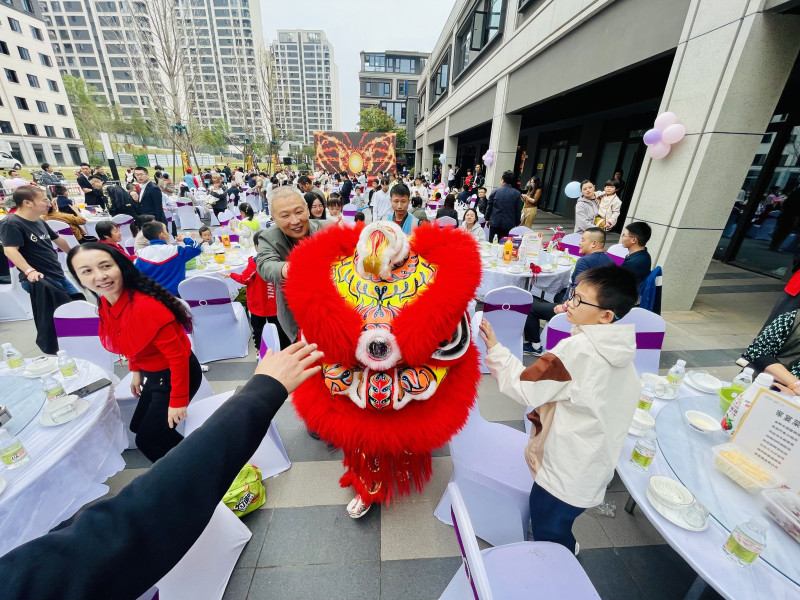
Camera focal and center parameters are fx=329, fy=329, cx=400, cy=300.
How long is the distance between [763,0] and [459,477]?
529cm

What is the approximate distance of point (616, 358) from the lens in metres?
1.22

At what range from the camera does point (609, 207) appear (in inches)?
232

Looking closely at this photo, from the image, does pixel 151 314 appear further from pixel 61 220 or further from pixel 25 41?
pixel 25 41

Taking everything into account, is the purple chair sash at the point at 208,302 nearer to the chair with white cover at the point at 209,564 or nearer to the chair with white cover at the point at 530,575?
the chair with white cover at the point at 209,564

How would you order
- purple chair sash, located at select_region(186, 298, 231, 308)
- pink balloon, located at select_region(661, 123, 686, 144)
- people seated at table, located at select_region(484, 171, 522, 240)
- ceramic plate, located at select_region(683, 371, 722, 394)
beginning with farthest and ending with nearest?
1. people seated at table, located at select_region(484, 171, 522, 240)
2. pink balloon, located at select_region(661, 123, 686, 144)
3. purple chair sash, located at select_region(186, 298, 231, 308)
4. ceramic plate, located at select_region(683, 371, 722, 394)

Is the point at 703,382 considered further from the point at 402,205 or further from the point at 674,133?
the point at 674,133

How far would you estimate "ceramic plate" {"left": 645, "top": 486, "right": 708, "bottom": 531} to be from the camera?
1188 mm

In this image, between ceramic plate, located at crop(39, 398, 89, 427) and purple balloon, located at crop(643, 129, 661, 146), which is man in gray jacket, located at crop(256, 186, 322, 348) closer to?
ceramic plate, located at crop(39, 398, 89, 427)

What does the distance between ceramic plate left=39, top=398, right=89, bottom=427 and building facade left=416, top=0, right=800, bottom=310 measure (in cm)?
588

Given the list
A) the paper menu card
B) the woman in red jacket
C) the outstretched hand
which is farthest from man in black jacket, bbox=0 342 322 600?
the paper menu card

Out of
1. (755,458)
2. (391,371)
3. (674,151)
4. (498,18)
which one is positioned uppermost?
(498,18)

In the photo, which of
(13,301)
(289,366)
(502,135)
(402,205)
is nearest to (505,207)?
(402,205)

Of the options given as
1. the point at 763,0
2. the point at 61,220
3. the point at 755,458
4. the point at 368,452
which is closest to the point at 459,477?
the point at 368,452

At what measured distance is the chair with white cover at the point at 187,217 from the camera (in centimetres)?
896
